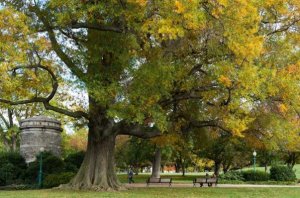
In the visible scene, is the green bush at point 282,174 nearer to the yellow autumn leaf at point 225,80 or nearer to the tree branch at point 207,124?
the tree branch at point 207,124

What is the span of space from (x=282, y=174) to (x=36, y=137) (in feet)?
75.1

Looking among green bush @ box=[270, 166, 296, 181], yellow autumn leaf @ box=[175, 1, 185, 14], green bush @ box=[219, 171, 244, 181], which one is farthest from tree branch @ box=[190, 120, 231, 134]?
green bush @ box=[270, 166, 296, 181]

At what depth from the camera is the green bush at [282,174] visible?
138ft

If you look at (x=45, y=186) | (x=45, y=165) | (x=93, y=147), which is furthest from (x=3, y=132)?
(x=93, y=147)

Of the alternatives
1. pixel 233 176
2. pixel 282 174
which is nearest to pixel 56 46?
pixel 233 176

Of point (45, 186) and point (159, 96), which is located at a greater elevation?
point (159, 96)

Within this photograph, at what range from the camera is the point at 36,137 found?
37156 millimetres

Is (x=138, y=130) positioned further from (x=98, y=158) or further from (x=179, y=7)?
(x=179, y=7)

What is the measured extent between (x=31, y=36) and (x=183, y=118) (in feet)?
31.6

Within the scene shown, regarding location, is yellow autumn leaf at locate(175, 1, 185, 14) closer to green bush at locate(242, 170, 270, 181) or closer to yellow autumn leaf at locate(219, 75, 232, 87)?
yellow autumn leaf at locate(219, 75, 232, 87)

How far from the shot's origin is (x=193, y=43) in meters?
21.0

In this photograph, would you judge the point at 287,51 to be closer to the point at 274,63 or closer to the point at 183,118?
the point at 274,63

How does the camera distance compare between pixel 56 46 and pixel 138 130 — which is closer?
pixel 56 46

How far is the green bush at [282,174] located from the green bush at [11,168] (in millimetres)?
23132
